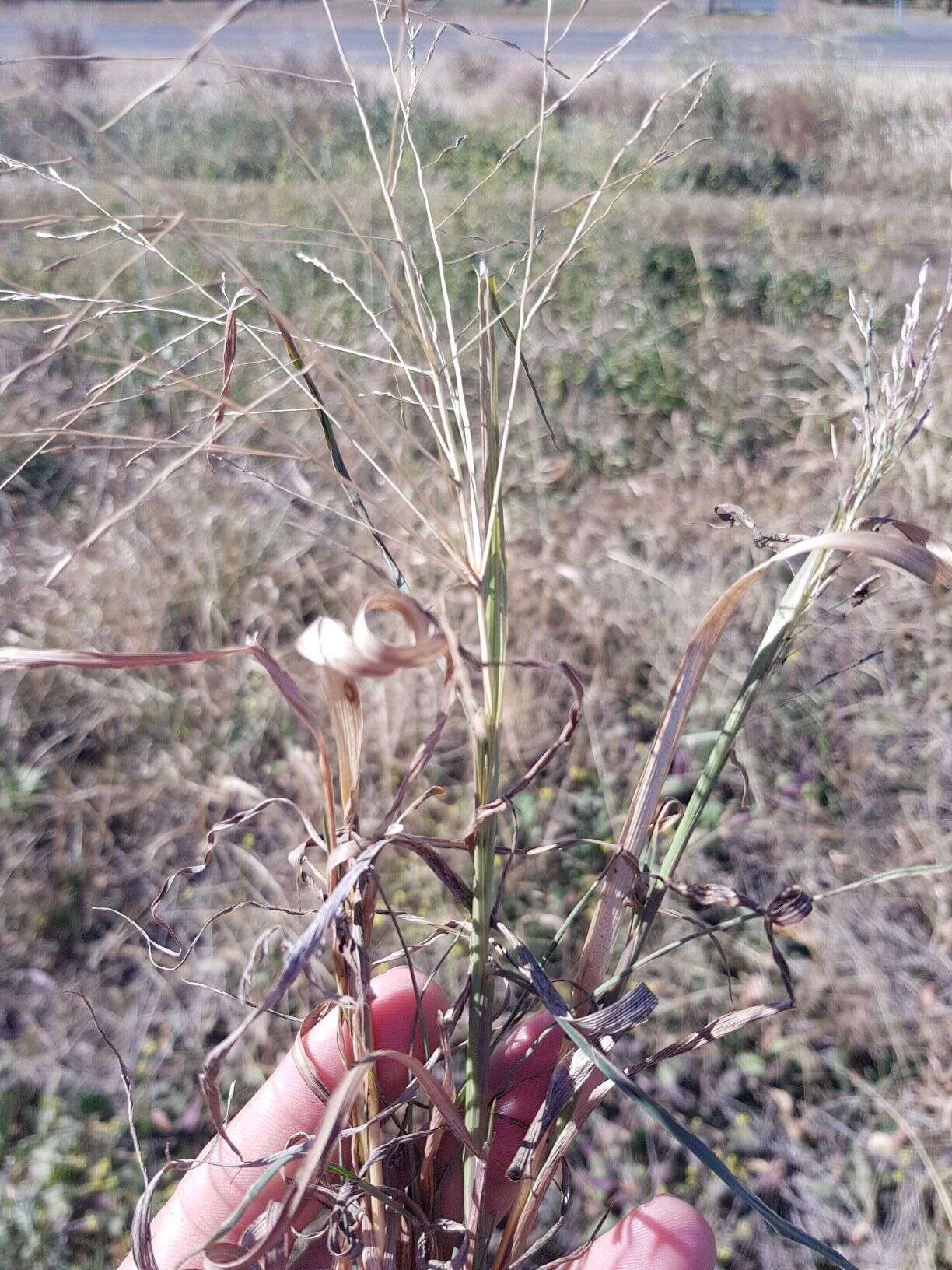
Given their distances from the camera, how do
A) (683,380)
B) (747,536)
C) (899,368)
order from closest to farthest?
(899,368), (747,536), (683,380)

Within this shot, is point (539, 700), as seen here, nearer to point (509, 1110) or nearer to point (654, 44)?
point (509, 1110)

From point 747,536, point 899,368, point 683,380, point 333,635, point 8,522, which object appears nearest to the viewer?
point 333,635

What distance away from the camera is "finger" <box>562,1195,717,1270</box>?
3.12 feet

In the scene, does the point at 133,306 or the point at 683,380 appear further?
the point at 683,380

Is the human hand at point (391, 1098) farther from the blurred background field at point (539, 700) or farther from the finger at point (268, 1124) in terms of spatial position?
the blurred background field at point (539, 700)

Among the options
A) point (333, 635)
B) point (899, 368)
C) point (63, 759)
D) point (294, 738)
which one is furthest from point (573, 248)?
point (63, 759)

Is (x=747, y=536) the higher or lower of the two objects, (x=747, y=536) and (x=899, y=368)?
the lower

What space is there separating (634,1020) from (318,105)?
21.9 feet

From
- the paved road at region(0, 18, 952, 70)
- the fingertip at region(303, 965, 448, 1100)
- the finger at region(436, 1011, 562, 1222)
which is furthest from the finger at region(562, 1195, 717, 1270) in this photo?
the paved road at region(0, 18, 952, 70)

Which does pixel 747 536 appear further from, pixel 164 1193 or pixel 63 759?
pixel 164 1193

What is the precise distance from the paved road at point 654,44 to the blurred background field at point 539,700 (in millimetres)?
3539

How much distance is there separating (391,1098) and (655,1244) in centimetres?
31

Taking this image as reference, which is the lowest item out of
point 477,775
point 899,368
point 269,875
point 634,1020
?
point 269,875

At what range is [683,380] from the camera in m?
3.51
